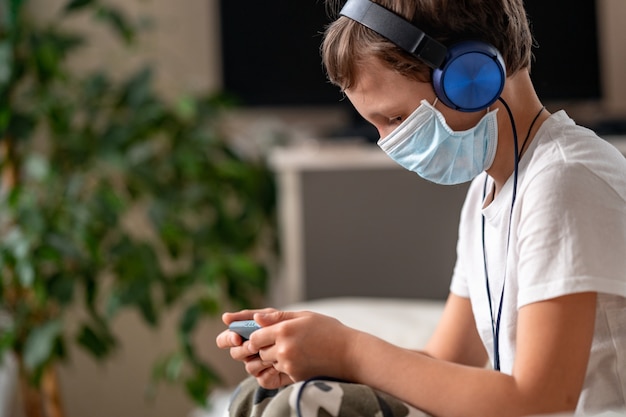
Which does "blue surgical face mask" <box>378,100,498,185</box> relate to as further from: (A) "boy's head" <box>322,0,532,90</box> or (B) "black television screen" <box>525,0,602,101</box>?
A: (B) "black television screen" <box>525,0,602,101</box>

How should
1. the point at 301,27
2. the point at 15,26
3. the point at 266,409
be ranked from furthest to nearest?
the point at 301,27
the point at 15,26
the point at 266,409

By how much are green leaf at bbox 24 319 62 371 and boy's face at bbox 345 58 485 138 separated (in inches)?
53.6

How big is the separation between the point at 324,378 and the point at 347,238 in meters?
1.56

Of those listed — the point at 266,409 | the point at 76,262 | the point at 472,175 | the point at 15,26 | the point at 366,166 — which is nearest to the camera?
the point at 266,409

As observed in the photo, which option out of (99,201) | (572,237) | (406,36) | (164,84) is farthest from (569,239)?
(164,84)

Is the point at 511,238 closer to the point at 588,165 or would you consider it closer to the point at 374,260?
the point at 588,165

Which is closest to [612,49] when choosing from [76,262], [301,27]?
[301,27]

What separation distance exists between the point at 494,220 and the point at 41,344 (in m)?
1.40

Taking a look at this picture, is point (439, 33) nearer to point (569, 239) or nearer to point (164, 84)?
point (569, 239)

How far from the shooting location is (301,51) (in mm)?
2771

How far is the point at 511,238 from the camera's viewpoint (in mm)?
896

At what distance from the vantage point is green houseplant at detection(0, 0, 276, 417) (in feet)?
6.77

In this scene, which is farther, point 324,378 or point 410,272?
point 410,272

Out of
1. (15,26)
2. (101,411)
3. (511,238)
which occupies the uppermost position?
(15,26)
